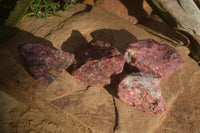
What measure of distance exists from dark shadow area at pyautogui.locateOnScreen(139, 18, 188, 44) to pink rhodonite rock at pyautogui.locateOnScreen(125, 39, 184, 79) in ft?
2.27

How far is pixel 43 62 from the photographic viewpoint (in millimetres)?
1641

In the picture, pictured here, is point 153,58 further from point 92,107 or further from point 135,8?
point 135,8

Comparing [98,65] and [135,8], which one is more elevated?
[135,8]

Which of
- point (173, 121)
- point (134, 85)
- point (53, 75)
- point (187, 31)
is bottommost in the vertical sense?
point (53, 75)

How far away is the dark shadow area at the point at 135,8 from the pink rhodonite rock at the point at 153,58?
128cm

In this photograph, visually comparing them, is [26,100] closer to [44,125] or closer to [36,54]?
→ [44,125]

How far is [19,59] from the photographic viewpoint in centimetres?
173

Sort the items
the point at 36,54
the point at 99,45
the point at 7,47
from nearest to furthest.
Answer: the point at 36,54 < the point at 7,47 < the point at 99,45

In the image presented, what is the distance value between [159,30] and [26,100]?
1941 millimetres

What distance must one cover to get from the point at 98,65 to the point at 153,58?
551 millimetres

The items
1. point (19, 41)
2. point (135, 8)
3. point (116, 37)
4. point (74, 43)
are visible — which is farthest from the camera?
point (135, 8)

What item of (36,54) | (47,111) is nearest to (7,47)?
(36,54)

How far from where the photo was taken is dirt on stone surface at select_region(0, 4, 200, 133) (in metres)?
1.66

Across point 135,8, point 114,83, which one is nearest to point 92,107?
point 114,83
